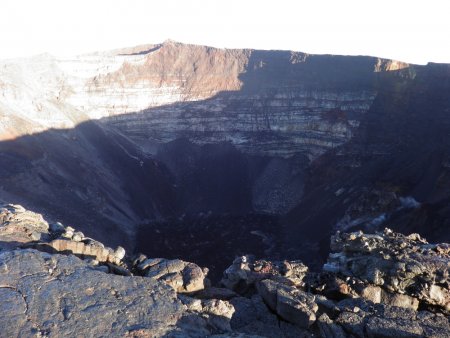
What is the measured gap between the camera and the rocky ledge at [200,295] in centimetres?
927

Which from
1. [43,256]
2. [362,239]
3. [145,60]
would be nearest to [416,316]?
[362,239]

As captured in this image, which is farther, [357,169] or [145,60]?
[145,60]

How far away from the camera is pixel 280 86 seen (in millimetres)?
54656

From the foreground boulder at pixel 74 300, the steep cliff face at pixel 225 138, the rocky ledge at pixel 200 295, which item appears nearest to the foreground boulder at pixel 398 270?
the rocky ledge at pixel 200 295

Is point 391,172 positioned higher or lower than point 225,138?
higher

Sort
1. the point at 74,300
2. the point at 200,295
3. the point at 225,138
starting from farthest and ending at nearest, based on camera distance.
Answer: the point at 225,138 < the point at 200,295 < the point at 74,300

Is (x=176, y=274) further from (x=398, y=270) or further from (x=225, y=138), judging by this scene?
(x=225, y=138)

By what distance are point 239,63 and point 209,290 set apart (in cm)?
5251

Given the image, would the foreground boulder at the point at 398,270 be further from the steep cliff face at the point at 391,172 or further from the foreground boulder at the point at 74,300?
the steep cliff face at the point at 391,172

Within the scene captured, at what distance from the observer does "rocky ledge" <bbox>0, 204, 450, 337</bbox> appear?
9.27 meters

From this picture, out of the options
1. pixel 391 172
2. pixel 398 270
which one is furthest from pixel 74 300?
pixel 391 172

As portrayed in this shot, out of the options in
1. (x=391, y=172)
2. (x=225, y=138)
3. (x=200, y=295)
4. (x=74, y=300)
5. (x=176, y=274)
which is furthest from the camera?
(x=225, y=138)

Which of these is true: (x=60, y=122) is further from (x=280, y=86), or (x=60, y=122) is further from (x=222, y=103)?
(x=280, y=86)

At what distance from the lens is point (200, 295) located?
12156 millimetres
